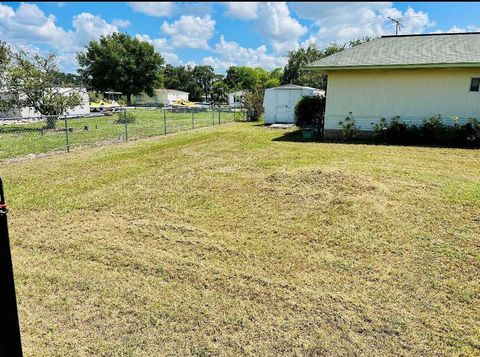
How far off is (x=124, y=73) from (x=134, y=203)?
4953 cm

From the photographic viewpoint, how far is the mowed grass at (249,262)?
2.62 m

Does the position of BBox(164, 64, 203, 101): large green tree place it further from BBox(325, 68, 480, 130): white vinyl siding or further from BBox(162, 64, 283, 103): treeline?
Answer: BBox(325, 68, 480, 130): white vinyl siding

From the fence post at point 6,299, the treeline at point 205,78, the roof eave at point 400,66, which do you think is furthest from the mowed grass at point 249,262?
A: the treeline at point 205,78

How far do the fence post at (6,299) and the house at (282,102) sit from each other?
707 inches

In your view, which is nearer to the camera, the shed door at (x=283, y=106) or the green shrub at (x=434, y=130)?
the green shrub at (x=434, y=130)

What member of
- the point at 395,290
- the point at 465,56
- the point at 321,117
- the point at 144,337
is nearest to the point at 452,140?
the point at 465,56

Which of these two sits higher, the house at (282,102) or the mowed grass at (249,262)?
the house at (282,102)

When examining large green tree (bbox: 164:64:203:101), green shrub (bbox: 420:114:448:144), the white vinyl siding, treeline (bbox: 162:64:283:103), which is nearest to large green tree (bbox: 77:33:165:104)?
treeline (bbox: 162:64:283:103)

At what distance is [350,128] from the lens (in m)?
12.8

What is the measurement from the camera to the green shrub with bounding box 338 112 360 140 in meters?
12.8

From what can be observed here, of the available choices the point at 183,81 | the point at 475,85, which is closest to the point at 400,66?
the point at 475,85

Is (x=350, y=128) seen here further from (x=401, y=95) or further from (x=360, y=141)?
(x=401, y=95)

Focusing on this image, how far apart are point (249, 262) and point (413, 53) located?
1195cm

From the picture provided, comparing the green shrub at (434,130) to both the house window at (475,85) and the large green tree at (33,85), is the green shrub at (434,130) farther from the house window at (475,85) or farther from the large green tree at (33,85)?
the large green tree at (33,85)
